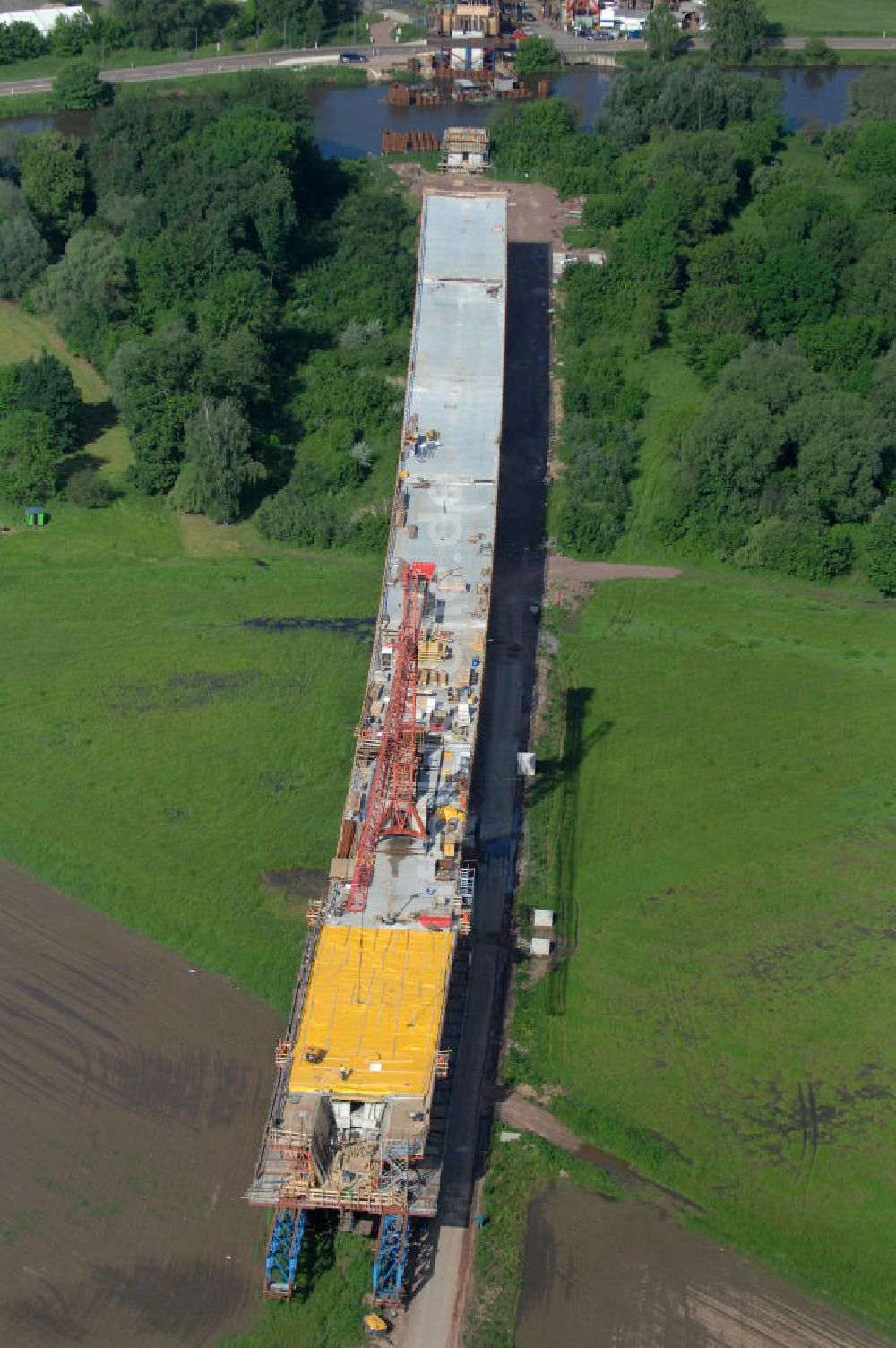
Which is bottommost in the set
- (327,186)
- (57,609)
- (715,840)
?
(715,840)

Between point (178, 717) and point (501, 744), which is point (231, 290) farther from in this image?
point (501, 744)

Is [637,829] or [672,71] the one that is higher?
[672,71]

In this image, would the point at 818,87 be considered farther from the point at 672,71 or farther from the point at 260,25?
the point at 260,25

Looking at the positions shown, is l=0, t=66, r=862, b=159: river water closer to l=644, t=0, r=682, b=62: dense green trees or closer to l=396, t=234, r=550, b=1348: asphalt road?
l=644, t=0, r=682, b=62: dense green trees

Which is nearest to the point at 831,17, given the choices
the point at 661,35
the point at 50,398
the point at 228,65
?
the point at 661,35

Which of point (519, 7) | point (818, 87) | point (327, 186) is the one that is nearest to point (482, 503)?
point (327, 186)

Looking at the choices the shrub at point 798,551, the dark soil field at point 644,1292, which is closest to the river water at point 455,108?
the shrub at point 798,551
